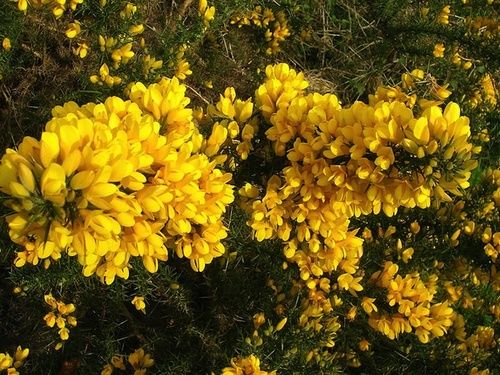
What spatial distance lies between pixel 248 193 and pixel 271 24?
8.49 ft

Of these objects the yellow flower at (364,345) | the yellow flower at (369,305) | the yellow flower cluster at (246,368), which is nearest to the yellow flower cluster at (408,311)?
the yellow flower at (369,305)

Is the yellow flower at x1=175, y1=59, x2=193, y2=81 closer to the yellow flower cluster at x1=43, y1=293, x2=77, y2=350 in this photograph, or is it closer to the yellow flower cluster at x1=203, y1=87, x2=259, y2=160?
the yellow flower cluster at x1=203, y1=87, x2=259, y2=160

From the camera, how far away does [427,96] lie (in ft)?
12.5

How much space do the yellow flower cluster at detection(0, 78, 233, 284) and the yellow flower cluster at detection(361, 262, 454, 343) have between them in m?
1.04

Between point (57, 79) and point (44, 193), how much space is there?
250 centimetres

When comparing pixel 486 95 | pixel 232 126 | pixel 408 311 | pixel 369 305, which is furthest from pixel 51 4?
pixel 486 95

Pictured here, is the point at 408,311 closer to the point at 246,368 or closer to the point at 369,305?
the point at 369,305

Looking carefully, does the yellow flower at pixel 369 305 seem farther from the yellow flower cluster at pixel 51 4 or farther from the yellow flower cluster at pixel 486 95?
the yellow flower cluster at pixel 51 4

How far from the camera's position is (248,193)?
1.73 meters

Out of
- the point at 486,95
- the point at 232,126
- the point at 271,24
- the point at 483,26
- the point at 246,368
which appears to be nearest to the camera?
the point at 232,126

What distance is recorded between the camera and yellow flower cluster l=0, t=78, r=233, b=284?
3.52 feet

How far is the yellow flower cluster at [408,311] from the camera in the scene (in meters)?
2.21

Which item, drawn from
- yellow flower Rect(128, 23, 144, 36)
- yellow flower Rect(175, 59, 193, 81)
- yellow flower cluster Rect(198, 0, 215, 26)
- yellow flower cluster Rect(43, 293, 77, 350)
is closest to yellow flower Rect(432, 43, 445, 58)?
yellow flower cluster Rect(198, 0, 215, 26)

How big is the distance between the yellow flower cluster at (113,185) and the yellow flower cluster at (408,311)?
1036 mm
